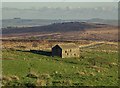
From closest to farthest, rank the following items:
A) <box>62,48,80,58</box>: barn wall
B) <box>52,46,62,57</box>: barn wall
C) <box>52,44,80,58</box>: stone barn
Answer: <box>52,44,80,58</box>: stone barn < <box>52,46,62,57</box>: barn wall < <box>62,48,80,58</box>: barn wall

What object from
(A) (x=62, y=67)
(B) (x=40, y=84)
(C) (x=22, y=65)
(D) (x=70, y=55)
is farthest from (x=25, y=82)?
(D) (x=70, y=55)

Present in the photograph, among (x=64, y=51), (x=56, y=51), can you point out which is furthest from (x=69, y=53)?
(x=56, y=51)

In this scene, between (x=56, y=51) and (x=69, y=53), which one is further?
(x=69, y=53)

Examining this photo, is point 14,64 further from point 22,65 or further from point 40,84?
point 40,84

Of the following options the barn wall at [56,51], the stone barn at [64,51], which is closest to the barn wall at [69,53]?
the stone barn at [64,51]

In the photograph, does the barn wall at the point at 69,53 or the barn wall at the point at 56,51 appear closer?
the barn wall at the point at 56,51

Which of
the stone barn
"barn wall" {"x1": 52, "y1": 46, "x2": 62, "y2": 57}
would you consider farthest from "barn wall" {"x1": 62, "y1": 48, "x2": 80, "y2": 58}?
"barn wall" {"x1": 52, "y1": 46, "x2": 62, "y2": 57}

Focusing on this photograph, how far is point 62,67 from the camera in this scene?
41.0 metres

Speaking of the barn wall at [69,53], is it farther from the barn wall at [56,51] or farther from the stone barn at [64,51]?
the barn wall at [56,51]

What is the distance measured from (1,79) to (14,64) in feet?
27.3

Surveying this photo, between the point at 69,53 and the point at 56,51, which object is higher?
the point at 56,51

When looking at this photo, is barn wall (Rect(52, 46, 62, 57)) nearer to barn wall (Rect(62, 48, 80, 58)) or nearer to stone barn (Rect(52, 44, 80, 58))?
stone barn (Rect(52, 44, 80, 58))

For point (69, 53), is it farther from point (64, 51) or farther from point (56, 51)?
point (56, 51)

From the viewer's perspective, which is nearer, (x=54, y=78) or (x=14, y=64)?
(x=54, y=78)
